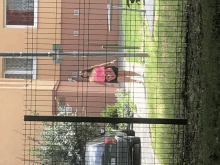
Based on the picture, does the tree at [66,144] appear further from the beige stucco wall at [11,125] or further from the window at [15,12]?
the window at [15,12]

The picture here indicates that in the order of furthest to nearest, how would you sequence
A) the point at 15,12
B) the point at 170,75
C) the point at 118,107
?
the point at 15,12 → the point at 118,107 → the point at 170,75

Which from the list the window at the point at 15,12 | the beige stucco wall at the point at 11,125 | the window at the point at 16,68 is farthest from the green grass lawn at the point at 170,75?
the window at the point at 15,12

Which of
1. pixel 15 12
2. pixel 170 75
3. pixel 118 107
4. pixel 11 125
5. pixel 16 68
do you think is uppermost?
pixel 15 12

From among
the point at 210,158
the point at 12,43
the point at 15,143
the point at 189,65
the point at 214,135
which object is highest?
the point at 12,43

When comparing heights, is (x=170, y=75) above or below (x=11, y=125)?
above

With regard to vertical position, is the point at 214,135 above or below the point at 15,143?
above

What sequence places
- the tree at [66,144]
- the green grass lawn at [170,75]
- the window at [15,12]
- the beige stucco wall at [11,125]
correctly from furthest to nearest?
1. the window at [15,12]
2. the beige stucco wall at [11,125]
3. the tree at [66,144]
4. the green grass lawn at [170,75]

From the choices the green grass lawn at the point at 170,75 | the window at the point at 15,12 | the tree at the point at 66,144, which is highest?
the window at the point at 15,12

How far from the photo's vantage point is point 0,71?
1009 cm

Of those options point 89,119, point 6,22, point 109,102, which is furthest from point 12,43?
point 89,119

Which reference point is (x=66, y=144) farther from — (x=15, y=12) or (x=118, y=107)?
(x=15, y=12)

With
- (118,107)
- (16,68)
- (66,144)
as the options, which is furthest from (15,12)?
(66,144)

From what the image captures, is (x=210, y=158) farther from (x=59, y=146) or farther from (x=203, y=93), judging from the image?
(x=59, y=146)

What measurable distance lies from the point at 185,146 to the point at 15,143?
4912mm
